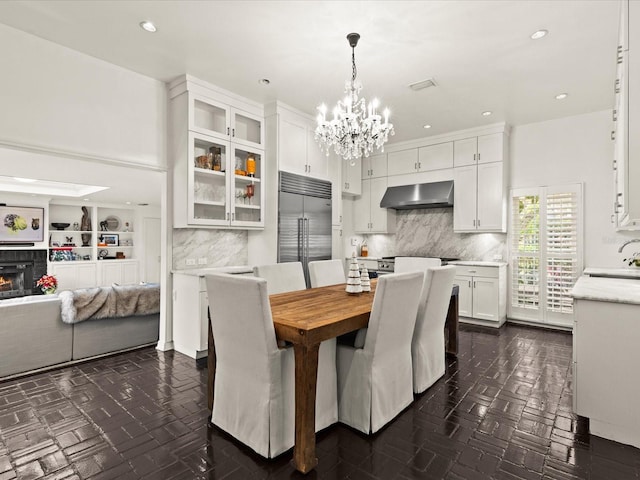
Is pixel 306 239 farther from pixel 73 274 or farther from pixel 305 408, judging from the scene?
pixel 73 274

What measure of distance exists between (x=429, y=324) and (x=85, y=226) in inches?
362

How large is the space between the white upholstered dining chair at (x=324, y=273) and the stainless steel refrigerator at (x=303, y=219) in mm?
979

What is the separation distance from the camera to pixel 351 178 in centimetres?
628

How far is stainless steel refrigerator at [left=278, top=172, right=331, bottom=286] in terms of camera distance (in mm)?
4547

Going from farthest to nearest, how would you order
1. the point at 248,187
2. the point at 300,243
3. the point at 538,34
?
the point at 300,243
the point at 248,187
the point at 538,34

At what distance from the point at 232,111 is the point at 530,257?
457 centimetres

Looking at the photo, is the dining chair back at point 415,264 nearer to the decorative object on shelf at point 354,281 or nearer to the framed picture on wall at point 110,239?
the decorative object on shelf at point 354,281

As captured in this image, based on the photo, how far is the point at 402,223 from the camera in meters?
6.38

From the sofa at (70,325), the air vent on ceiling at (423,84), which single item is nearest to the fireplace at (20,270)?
the sofa at (70,325)

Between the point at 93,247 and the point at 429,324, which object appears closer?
the point at 429,324

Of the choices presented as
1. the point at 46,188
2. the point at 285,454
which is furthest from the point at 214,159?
the point at 46,188

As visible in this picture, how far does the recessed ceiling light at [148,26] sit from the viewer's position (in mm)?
2801

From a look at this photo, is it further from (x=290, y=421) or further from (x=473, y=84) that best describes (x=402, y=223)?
(x=290, y=421)

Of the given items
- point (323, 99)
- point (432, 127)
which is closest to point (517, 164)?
point (432, 127)
